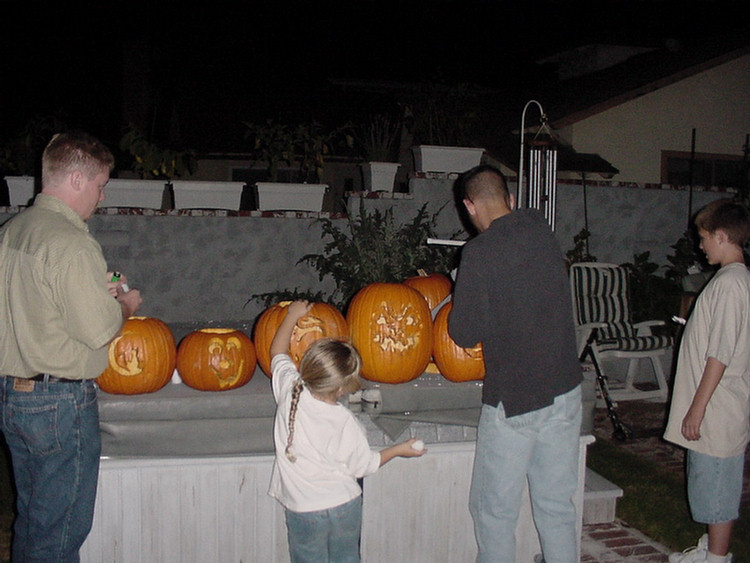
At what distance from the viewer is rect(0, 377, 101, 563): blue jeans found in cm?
204

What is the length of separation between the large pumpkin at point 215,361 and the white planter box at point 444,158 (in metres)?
3.64

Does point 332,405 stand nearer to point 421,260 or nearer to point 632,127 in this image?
point 421,260

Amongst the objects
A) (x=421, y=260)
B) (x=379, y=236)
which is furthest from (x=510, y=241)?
(x=379, y=236)

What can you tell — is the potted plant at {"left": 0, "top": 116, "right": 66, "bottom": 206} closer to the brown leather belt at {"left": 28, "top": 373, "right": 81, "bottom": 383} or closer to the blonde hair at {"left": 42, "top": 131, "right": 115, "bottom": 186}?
the blonde hair at {"left": 42, "top": 131, "right": 115, "bottom": 186}

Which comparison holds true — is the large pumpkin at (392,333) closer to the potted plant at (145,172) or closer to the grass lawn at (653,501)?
the grass lawn at (653,501)

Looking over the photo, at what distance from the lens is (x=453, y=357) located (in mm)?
2789

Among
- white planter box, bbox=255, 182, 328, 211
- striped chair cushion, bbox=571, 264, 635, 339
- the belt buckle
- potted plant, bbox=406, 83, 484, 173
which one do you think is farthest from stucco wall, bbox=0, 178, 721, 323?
the belt buckle

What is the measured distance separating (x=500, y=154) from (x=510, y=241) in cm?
687

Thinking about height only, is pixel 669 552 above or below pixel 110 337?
below

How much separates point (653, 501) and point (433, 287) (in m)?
1.84

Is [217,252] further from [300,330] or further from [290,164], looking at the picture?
[300,330]

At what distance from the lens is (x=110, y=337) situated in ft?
6.58

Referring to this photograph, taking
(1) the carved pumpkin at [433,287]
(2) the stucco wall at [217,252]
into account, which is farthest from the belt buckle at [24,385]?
(2) the stucco wall at [217,252]

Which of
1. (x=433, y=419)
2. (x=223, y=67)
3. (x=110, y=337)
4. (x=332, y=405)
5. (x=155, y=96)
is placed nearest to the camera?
(x=110, y=337)
